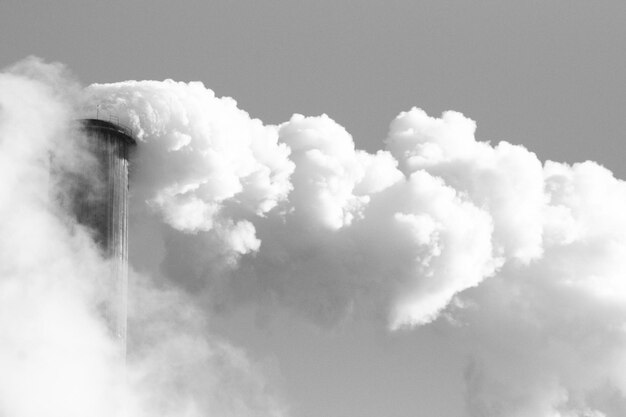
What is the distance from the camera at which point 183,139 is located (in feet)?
242

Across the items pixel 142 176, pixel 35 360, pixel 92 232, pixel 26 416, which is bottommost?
pixel 26 416

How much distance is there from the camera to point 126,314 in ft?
246

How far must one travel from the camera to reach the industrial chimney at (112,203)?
73938mm

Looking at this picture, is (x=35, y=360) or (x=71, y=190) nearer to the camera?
(x=35, y=360)

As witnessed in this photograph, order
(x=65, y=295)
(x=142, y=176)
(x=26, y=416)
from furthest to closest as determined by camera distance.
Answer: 1. (x=142, y=176)
2. (x=65, y=295)
3. (x=26, y=416)

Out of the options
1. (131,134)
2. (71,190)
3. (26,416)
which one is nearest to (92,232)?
(71,190)

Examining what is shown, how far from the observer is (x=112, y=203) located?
74.9 metres

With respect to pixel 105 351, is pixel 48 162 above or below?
above

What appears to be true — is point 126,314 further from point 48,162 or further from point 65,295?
point 48,162

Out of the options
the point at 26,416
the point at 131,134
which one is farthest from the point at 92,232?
the point at 26,416

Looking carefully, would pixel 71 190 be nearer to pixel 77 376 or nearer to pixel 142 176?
pixel 142 176

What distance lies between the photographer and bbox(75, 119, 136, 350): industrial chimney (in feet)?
243

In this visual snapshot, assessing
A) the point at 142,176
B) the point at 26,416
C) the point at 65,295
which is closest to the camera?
the point at 26,416

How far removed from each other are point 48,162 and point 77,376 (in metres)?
16.8
